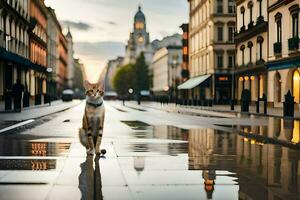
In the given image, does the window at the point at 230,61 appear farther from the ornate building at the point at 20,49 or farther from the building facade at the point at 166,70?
the building facade at the point at 166,70

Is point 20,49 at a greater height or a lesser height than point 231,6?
lesser

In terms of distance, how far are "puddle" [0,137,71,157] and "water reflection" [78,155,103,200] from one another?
1.90 meters

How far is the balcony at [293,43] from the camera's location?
3859 centimetres

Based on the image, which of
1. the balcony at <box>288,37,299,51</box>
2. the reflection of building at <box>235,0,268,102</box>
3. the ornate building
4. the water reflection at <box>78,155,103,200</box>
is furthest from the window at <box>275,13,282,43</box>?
the water reflection at <box>78,155,103,200</box>

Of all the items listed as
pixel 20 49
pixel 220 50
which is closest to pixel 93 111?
pixel 20 49

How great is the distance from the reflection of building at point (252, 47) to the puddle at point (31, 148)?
37.2 metres

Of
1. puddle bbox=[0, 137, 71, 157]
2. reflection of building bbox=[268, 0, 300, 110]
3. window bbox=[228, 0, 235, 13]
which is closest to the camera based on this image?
puddle bbox=[0, 137, 71, 157]

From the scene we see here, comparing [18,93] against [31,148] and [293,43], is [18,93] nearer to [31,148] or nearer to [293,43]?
[293,43]

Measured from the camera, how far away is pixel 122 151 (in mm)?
11867

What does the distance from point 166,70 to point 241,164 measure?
4850 inches

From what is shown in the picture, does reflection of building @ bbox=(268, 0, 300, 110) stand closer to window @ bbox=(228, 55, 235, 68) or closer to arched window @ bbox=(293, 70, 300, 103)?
arched window @ bbox=(293, 70, 300, 103)

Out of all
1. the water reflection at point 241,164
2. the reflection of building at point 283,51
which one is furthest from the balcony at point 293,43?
the water reflection at point 241,164

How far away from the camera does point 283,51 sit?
1667 inches

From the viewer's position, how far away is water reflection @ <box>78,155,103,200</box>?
6555 mm
